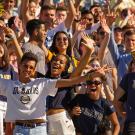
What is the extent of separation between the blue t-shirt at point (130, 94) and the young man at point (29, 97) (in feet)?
3.28

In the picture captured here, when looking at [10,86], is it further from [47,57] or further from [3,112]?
[47,57]

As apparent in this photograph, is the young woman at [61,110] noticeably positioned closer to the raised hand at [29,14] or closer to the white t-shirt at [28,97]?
the white t-shirt at [28,97]

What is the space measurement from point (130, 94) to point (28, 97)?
4.61 ft

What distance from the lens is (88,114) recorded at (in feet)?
27.0

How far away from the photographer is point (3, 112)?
28.7 feet

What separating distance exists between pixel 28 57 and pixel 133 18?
6201 millimetres

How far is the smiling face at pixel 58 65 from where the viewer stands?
8336 mm

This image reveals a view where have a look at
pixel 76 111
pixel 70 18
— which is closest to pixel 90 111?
pixel 76 111

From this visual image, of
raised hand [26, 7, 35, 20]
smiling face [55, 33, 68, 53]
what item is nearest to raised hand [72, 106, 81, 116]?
smiling face [55, 33, 68, 53]

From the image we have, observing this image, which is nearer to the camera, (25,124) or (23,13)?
(25,124)

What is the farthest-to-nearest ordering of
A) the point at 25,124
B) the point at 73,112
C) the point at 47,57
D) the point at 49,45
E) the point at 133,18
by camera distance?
the point at 133,18 → the point at 49,45 → the point at 47,57 → the point at 73,112 → the point at 25,124

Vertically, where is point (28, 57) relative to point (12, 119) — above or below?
above

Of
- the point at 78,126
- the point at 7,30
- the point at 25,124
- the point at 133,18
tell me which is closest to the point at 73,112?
the point at 78,126

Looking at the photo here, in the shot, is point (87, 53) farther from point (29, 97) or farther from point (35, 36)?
point (35, 36)
